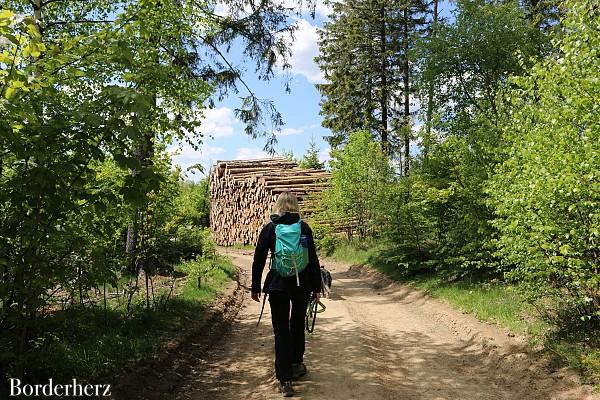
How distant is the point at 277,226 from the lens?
5422 millimetres

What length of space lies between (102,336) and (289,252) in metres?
2.74

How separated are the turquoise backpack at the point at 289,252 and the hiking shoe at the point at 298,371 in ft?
3.78

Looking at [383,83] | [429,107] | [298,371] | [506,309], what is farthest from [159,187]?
[383,83]

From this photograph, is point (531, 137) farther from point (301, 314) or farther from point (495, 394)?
point (301, 314)

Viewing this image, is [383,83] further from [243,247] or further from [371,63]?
[243,247]

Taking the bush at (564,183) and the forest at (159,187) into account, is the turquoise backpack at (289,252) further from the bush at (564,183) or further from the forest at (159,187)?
the bush at (564,183)

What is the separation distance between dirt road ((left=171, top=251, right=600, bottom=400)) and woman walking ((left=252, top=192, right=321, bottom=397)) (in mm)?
338

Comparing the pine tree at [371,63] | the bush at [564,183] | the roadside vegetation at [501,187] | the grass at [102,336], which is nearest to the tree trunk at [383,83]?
the pine tree at [371,63]

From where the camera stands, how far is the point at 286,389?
16.8 feet

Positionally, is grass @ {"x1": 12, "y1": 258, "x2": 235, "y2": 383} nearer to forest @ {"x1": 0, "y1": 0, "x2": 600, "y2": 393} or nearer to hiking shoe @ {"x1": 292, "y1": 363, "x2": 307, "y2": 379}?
forest @ {"x1": 0, "y1": 0, "x2": 600, "y2": 393}

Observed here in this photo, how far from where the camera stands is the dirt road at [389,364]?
209 inches

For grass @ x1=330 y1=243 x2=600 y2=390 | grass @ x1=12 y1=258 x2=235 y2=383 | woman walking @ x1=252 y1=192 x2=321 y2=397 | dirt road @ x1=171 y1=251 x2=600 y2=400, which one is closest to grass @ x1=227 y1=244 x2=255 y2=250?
grass @ x1=330 y1=243 x2=600 y2=390

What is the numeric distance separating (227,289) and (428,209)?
563 cm

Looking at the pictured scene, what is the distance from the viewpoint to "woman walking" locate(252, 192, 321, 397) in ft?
17.2
